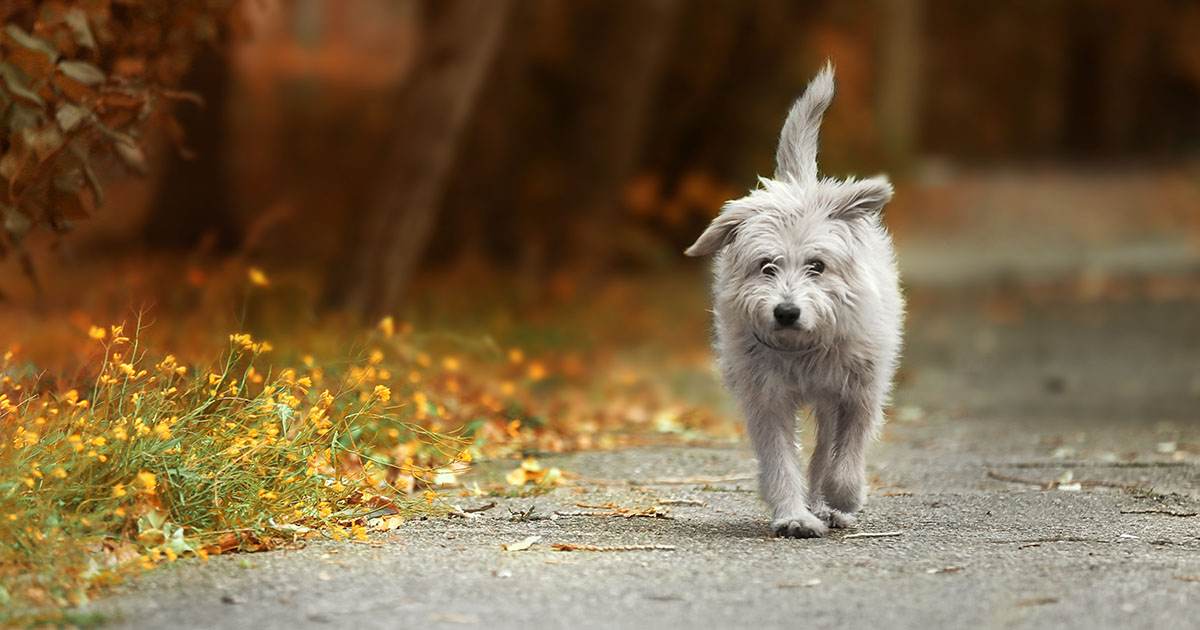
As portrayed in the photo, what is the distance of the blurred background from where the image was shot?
7426 mm

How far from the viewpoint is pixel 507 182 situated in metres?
17.6

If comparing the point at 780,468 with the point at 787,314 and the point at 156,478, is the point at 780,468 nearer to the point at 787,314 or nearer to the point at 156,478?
the point at 787,314

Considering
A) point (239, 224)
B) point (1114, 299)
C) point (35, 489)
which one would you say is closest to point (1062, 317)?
point (1114, 299)

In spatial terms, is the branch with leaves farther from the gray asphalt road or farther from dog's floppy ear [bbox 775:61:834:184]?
dog's floppy ear [bbox 775:61:834:184]

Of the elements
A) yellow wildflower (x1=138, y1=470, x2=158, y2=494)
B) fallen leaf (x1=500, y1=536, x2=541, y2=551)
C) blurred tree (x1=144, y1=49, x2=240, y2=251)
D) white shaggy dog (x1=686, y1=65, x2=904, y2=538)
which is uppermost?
white shaggy dog (x1=686, y1=65, x2=904, y2=538)

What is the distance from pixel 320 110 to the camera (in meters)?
24.1

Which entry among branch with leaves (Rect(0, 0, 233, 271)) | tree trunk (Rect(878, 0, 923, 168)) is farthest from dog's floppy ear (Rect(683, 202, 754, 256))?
tree trunk (Rect(878, 0, 923, 168))

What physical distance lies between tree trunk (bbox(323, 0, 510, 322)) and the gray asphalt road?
3.58 meters

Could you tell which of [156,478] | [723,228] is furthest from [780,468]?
[156,478]

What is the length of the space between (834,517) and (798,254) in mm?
1100

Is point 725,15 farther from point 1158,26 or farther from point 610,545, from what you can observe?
point 1158,26

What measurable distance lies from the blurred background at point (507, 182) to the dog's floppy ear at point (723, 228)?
195cm

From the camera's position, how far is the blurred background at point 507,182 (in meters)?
7.43

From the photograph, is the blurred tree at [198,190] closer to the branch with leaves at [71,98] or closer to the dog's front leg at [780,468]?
the branch with leaves at [71,98]
